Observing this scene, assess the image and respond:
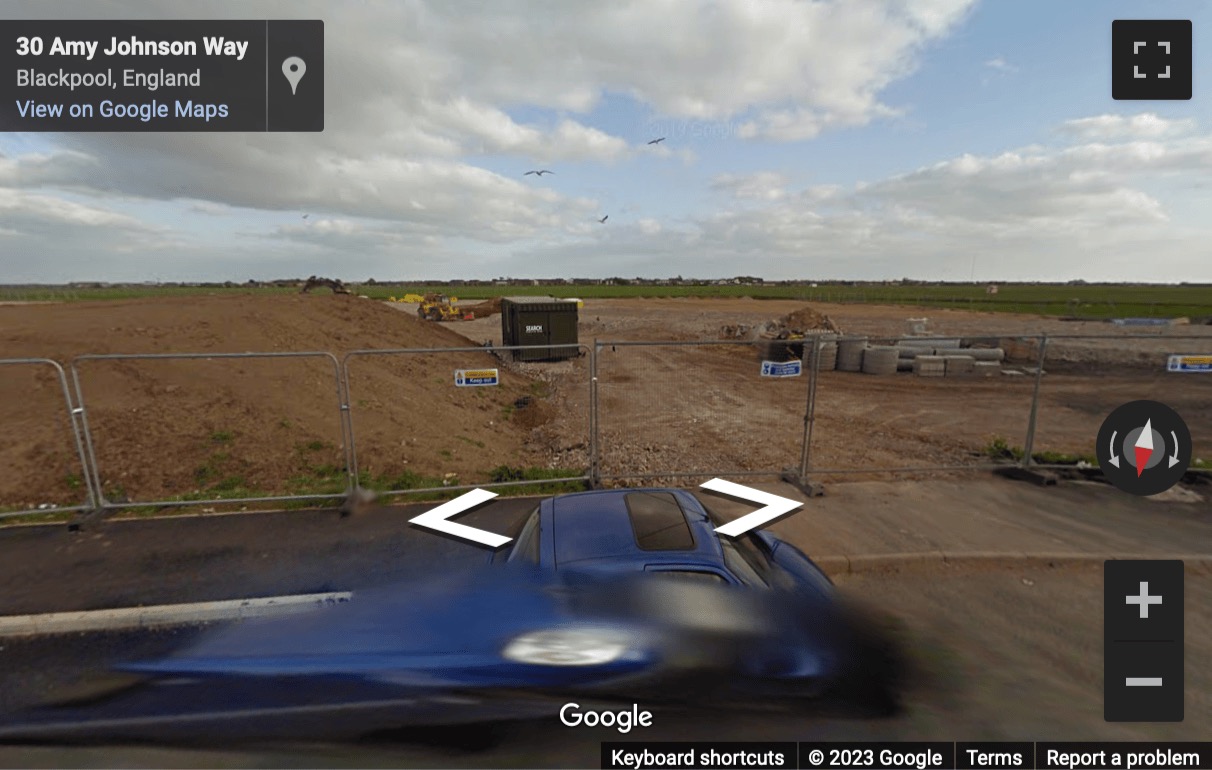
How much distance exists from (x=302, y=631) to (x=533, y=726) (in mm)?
1903

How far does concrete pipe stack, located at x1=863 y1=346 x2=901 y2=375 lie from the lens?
670 inches

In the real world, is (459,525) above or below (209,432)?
below

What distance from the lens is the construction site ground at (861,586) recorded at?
2512mm

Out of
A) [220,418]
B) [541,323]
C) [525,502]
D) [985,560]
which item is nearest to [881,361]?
[541,323]

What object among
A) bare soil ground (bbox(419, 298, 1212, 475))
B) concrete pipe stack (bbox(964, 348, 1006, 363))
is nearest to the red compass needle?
bare soil ground (bbox(419, 298, 1212, 475))

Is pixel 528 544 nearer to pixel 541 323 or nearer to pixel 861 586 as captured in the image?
pixel 861 586

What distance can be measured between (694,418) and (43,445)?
12.0 m

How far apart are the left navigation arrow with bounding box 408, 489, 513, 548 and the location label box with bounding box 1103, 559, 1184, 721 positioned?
4.90 meters

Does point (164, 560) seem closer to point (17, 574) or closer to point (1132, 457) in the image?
Result: point (17, 574)

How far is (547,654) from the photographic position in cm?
251

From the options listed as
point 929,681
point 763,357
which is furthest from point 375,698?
point 763,357

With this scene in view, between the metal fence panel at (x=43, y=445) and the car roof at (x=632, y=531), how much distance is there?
20.5ft

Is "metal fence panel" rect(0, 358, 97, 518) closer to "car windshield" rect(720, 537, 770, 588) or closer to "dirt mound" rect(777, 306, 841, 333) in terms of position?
"car windshield" rect(720, 537, 770, 588)

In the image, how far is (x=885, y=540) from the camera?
5.12 meters
